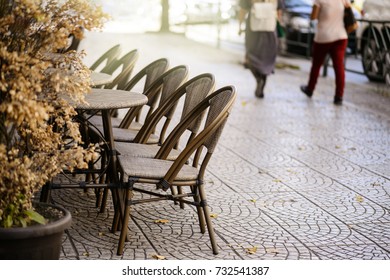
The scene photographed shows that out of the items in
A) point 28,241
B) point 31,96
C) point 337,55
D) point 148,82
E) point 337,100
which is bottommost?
point 337,100

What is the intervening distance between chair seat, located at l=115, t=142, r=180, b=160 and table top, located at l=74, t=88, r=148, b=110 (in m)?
0.39

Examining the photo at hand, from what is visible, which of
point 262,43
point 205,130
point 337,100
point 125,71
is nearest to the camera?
point 205,130

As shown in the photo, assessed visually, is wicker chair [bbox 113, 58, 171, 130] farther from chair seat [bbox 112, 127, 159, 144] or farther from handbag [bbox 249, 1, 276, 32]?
handbag [bbox 249, 1, 276, 32]

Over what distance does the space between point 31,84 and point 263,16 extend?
27.0ft

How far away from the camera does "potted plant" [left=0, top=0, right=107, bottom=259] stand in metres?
3.85

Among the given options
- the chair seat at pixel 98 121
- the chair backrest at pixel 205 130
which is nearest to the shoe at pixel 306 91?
the chair seat at pixel 98 121

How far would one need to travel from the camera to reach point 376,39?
13.6 meters

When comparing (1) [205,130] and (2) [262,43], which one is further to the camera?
(2) [262,43]

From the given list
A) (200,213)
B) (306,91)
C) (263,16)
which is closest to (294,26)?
(306,91)

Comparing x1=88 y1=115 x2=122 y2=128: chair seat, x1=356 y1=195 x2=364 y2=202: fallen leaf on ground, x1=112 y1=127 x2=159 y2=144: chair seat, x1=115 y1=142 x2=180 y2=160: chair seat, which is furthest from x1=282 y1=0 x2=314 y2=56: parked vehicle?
x1=115 y1=142 x2=180 y2=160: chair seat

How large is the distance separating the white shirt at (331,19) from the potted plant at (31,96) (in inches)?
294

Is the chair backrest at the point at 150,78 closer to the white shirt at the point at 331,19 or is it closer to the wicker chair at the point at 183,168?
the wicker chair at the point at 183,168

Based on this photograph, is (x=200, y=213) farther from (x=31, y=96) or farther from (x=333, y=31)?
(x=333, y=31)

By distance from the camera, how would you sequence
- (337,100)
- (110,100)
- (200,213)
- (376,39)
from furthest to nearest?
(376,39)
(337,100)
(200,213)
(110,100)
